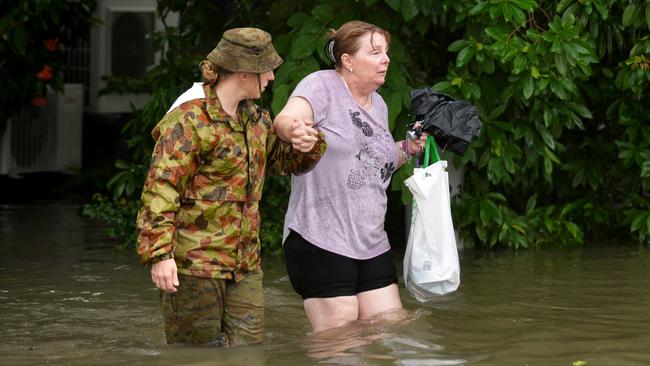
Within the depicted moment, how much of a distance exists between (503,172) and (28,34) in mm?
4785

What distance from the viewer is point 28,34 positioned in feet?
39.0

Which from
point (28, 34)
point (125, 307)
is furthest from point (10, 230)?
point (125, 307)

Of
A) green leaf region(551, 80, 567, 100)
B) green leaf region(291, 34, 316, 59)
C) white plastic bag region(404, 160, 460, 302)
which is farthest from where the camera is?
green leaf region(291, 34, 316, 59)

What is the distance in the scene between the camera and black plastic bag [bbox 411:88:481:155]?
6.19 meters

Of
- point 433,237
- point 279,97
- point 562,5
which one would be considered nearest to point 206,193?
point 433,237

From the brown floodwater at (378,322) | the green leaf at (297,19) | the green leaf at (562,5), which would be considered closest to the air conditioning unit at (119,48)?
the brown floodwater at (378,322)

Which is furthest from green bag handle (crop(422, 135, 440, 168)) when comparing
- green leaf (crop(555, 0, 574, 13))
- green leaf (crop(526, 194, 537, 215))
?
green leaf (crop(526, 194, 537, 215))

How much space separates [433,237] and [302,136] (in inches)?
38.6

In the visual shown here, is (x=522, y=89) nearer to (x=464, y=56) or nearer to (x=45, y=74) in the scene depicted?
(x=464, y=56)

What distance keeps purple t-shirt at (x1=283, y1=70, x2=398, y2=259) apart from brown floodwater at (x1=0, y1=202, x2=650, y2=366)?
419 mm

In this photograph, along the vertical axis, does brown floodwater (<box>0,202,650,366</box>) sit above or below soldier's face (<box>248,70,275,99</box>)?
below

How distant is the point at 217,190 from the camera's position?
Answer: 17.8 ft

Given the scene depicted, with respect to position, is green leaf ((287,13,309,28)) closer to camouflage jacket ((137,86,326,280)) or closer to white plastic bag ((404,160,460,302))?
white plastic bag ((404,160,460,302))

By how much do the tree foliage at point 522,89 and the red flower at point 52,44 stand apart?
3.67 metres
